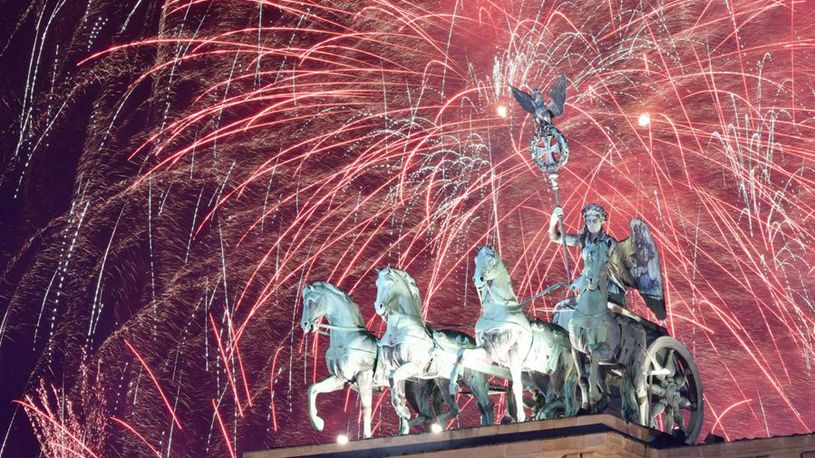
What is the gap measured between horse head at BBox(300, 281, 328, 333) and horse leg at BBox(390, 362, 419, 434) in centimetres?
138

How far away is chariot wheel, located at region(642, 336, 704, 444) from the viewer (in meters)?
25.9

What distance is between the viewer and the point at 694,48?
3138 centimetres

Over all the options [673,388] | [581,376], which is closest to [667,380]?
[673,388]

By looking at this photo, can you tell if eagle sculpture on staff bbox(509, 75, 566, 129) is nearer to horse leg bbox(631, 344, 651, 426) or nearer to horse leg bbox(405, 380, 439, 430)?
horse leg bbox(631, 344, 651, 426)

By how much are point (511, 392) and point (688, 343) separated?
6.89m

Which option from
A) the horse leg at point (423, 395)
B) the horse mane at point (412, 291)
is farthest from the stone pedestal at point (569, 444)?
the horse mane at point (412, 291)

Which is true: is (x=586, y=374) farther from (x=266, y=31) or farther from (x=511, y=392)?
(x=266, y=31)

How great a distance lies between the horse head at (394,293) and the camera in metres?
26.4

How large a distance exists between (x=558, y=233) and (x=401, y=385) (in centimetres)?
301

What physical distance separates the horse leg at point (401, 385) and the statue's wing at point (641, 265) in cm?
301

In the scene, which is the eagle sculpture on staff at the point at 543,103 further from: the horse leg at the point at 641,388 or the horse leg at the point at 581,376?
the horse leg at the point at 641,388

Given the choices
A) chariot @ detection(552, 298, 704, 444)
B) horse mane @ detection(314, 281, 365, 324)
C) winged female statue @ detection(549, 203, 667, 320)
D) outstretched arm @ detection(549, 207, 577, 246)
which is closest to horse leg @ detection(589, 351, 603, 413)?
chariot @ detection(552, 298, 704, 444)

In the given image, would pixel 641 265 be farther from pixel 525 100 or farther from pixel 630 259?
pixel 525 100

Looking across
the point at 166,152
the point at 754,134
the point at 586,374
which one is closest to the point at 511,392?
the point at 586,374
